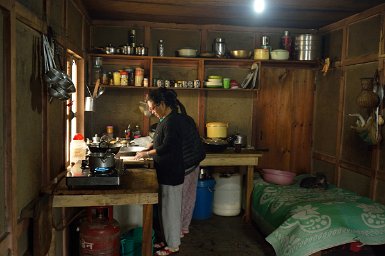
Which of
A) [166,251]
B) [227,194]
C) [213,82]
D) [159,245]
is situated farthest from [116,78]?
[166,251]

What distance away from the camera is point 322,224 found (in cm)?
306

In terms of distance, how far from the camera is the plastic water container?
15.2ft

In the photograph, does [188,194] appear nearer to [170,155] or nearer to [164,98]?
[170,155]

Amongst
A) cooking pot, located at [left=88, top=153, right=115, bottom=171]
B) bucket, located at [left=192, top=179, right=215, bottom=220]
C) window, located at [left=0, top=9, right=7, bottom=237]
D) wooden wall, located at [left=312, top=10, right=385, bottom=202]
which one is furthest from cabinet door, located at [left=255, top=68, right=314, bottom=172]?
window, located at [left=0, top=9, right=7, bottom=237]

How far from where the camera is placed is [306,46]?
489 cm

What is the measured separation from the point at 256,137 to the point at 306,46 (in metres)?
1.39

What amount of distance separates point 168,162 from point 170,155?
64 mm

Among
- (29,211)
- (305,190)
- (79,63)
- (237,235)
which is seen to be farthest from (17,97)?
(305,190)

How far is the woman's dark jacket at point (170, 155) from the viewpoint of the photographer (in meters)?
3.25

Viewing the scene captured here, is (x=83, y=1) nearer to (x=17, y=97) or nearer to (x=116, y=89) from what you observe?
(x=116, y=89)

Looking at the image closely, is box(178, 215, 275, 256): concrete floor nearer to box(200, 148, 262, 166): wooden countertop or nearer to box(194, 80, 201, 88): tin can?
box(200, 148, 262, 166): wooden countertop

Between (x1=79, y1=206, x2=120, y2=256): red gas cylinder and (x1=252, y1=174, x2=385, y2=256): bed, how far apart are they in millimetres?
1318

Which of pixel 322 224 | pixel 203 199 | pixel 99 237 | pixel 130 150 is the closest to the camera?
pixel 99 237

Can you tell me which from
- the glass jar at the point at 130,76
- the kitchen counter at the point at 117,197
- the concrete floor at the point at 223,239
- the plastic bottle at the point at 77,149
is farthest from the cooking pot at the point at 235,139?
the kitchen counter at the point at 117,197
